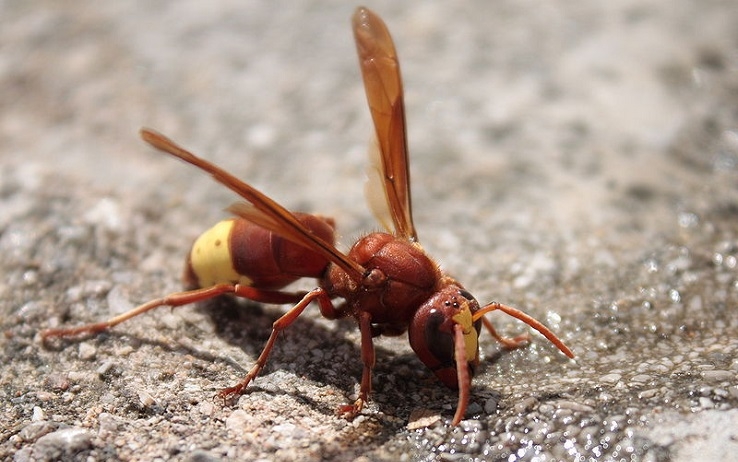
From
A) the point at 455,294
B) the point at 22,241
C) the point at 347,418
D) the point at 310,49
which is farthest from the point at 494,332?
the point at 310,49

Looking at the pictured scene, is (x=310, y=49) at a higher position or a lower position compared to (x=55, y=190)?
higher

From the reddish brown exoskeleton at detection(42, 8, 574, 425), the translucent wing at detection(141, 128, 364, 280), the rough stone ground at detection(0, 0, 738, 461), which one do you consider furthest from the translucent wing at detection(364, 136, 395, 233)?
the translucent wing at detection(141, 128, 364, 280)

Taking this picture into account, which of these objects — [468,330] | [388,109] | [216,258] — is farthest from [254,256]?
[468,330]

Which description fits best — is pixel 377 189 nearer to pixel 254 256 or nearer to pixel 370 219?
pixel 370 219

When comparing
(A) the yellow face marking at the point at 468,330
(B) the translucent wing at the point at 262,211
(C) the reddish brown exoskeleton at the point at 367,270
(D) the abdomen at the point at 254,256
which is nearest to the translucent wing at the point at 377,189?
(C) the reddish brown exoskeleton at the point at 367,270

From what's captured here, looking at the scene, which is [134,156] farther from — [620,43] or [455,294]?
[620,43]

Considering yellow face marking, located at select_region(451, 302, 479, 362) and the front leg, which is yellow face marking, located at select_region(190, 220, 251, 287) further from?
yellow face marking, located at select_region(451, 302, 479, 362)
